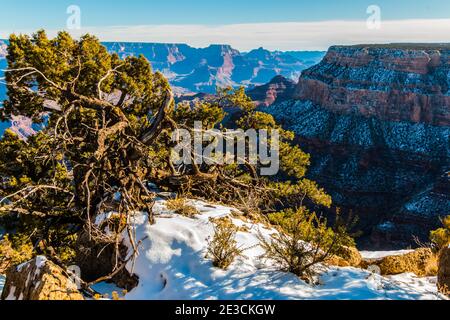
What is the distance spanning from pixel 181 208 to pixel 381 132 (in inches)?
3480

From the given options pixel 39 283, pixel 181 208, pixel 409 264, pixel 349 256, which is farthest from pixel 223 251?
pixel 409 264

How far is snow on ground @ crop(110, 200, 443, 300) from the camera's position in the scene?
6.22 meters

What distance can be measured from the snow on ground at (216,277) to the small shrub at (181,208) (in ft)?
1.91

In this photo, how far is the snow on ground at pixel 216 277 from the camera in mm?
6223

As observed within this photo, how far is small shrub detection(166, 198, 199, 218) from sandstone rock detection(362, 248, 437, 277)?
4.90 metres

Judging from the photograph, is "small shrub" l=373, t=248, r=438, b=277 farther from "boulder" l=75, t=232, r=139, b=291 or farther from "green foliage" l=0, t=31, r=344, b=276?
"boulder" l=75, t=232, r=139, b=291

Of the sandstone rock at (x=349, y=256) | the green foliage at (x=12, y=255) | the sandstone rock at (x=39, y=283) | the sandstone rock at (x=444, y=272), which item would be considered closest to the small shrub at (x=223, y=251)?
the sandstone rock at (x=39, y=283)

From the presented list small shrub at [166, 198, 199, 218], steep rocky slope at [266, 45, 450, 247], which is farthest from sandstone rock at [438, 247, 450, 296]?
steep rocky slope at [266, 45, 450, 247]

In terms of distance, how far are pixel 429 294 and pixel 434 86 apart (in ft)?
329

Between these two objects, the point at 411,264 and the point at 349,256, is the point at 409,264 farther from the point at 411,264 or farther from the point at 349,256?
the point at 349,256

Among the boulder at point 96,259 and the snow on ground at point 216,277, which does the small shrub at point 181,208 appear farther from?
the boulder at point 96,259

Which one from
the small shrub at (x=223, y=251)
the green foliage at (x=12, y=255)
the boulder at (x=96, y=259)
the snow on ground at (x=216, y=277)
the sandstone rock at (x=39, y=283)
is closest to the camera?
the sandstone rock at (x=39, y=283)
